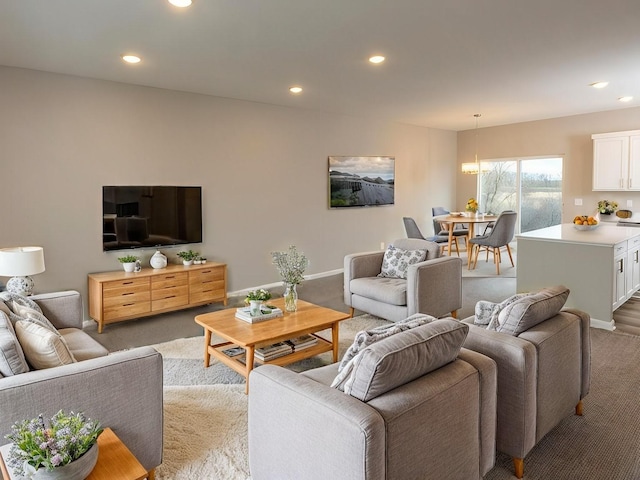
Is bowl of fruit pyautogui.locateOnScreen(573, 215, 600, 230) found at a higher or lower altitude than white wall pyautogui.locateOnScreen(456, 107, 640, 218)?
lower

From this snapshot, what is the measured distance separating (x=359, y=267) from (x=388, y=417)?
3.24 m

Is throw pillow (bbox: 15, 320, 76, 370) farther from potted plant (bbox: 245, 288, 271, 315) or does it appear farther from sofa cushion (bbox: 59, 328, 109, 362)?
potted plant (bbox: 245, 288, 271, 315)

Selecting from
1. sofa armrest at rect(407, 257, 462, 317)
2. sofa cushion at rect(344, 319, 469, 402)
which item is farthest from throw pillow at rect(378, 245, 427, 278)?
sofa cushion at rect(344, 319, 469, 402)

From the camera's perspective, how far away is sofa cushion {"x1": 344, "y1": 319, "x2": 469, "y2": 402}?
1.59m

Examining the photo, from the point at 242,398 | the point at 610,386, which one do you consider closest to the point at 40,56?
the point at 242,398

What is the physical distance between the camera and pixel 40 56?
3.84m

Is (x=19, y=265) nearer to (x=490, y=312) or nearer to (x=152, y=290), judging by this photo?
(x=152, y=290)

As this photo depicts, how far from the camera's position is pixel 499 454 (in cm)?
233

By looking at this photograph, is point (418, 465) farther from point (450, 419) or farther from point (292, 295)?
point (292, 295)

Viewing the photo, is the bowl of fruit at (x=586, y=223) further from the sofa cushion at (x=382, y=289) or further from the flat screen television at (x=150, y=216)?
the flat screen television at (x=150, y=216)

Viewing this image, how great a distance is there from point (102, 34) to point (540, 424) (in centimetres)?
383

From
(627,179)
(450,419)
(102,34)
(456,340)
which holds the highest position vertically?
(102,34)

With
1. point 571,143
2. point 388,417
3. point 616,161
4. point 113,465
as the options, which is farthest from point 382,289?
point 571,143

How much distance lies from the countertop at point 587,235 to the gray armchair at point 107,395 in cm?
408
